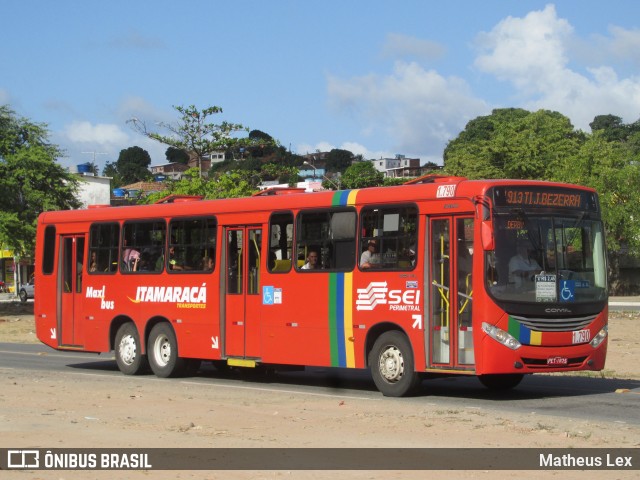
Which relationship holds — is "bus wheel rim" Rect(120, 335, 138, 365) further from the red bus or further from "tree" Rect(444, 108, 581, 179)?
"tree" Rect(444, 108, 581, 179)

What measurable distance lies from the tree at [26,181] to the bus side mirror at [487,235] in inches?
1502

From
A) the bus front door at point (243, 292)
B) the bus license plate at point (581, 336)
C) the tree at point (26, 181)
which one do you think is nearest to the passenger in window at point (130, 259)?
the bus front door at point (243, 292)

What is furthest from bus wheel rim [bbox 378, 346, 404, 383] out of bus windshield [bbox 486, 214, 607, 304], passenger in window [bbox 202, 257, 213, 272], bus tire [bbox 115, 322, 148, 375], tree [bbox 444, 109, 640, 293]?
tree [bbox 444, 109, 640, 293]

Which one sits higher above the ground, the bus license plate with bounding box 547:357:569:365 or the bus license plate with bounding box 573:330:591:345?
the bus license plate with bounding box 573:330:591:345

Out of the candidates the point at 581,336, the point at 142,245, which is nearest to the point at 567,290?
the point at 581,336

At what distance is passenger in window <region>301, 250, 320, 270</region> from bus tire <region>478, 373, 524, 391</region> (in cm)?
317

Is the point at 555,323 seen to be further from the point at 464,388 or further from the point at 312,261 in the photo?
the point at 312,261

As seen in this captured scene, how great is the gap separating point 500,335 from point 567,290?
52.5 inches

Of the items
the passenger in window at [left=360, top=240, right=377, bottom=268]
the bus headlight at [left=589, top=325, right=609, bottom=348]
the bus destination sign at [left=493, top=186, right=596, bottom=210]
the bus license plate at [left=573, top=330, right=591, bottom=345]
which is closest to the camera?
the bus destination sign at [left=493, top=186, right=596, bottom=210]

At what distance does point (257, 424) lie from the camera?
14.0 meters

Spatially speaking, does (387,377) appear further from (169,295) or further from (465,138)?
(465,138)

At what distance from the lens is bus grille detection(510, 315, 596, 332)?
16375mm

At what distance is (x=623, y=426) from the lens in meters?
13.7

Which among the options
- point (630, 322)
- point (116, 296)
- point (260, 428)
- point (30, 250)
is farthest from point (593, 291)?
point (30, 250)
